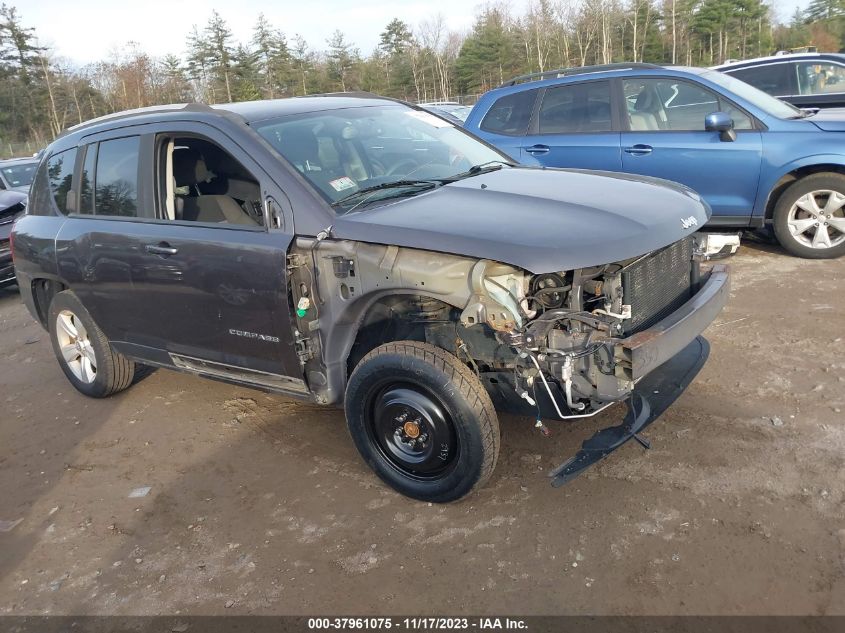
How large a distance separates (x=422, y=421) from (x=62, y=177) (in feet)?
10.8

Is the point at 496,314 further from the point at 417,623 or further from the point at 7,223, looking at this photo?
the point at 7,223

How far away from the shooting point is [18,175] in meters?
11.8

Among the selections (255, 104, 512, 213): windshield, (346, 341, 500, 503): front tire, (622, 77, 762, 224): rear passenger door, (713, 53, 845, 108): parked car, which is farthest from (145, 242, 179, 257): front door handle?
(713, 53, 845, 108): parked car

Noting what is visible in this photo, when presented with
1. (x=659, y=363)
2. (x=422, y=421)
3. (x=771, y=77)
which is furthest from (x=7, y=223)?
(x=771, y=77)

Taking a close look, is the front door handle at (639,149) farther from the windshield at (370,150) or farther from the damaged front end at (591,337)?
the damaged front end at (591,337)

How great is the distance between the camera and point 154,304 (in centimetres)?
407

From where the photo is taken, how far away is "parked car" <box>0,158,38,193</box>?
1145 cm

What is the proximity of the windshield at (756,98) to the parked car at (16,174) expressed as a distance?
409 inches

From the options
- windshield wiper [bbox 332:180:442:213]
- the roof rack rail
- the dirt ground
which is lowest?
the dirt ground

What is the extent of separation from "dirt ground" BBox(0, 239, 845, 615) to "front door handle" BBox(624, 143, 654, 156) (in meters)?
2.77

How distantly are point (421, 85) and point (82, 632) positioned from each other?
62438mm

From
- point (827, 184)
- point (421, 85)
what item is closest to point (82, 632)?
point (827, 184)

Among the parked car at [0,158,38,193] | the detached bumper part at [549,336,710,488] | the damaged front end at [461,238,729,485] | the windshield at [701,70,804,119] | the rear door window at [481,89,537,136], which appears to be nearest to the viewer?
the damaged front end at [461,238,729,485]

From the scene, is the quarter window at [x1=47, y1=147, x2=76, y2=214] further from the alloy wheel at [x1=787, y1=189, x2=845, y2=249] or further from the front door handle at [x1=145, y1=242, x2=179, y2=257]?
the alloy wheel at [x1=787, y1=189, x2=845, y2=249]
